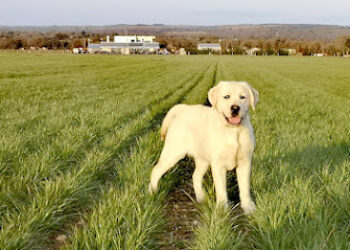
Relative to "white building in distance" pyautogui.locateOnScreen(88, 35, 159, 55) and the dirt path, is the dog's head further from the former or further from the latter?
"white building in distance" pyautogui.locateOnScreen(88, 35, 159, 55)

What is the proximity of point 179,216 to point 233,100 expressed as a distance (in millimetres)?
1297

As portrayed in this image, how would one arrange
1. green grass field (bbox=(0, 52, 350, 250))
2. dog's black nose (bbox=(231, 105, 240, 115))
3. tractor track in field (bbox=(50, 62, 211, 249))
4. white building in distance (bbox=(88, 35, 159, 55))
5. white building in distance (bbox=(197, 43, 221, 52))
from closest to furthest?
green grass field (bbox=(0, 52, 350, 250)) < tractor track in field (bbox=(50, 62, 211, 249)) < dog's black nose (bbox=(231, 105, 240, 115)) < white building in distance (bbox=(197, 43, 221, 52)) < white building in distance (bbox=(88, 35, 159, 55))

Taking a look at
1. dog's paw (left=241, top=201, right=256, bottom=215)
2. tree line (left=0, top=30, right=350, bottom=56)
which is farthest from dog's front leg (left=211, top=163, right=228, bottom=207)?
tree line (left=0, top=30, right=350, bottom=56)

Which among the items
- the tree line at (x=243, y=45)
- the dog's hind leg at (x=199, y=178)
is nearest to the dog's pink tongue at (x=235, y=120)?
the dog's hind leg at (x=199, y=178)

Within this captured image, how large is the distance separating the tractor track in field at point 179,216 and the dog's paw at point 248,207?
19.0 inches

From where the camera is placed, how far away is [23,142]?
18.5ft

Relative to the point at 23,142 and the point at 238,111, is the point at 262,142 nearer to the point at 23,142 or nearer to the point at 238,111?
the point at 238,111

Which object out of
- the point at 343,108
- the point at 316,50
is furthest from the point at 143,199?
the point at 316,50

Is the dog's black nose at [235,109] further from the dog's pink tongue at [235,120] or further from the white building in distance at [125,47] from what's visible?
the white building in distance at [125,47]

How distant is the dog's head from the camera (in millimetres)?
3551

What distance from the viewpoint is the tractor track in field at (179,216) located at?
3.29 m

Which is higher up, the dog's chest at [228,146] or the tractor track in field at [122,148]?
the dog's chest at [228,146]

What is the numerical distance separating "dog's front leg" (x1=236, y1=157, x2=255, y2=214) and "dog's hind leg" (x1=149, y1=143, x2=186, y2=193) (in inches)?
25.1

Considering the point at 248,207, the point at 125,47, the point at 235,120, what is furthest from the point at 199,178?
the point at 125,47
